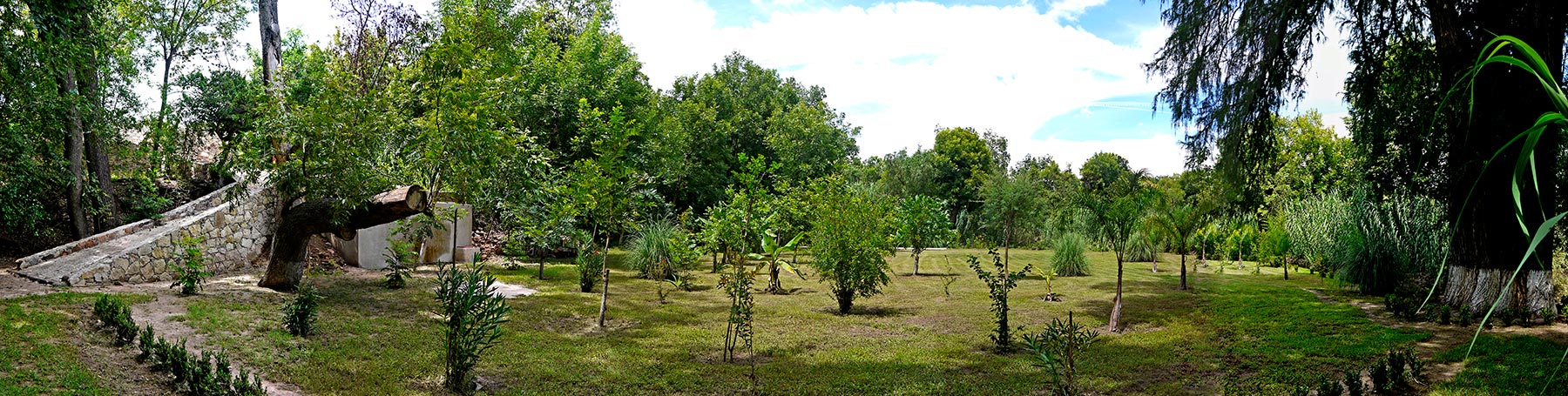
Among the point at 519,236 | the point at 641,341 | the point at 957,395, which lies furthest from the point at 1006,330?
the point at 519,236

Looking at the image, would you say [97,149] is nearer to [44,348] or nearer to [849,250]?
[44,348]

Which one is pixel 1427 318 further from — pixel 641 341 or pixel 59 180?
pixel 59 180

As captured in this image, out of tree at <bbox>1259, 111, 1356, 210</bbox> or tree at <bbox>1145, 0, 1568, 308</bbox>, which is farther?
tree at <bbox>1259, 111, 1356, 210</bbox>

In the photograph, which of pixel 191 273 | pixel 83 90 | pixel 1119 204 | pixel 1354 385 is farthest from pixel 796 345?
pixel 83 90

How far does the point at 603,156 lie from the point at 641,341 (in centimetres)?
223

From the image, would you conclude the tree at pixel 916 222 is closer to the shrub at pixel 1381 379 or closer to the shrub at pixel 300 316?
the shrub at pixel 1381 379

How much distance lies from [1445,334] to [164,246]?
14.4 meters

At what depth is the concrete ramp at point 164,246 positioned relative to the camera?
8859 millimetres

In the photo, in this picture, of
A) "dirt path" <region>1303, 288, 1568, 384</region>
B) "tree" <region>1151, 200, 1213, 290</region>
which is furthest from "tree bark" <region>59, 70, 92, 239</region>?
"tree" <region>1151, 200, 1213, 290</region>

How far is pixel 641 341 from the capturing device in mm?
8062

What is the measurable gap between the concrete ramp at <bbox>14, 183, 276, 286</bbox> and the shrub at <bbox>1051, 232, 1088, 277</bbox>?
13.7 metres

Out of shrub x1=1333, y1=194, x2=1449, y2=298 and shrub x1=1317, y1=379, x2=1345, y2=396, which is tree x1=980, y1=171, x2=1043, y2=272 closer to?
shrub x1=1333, y1=194, x2=1449, y2=298

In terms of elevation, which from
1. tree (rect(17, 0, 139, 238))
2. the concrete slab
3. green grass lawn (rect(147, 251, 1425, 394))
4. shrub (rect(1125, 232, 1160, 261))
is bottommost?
green grass lawn (rect(147, 251, 1425, 394))

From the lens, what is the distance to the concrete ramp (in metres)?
8.86
